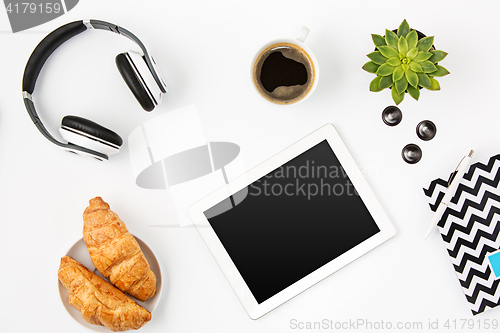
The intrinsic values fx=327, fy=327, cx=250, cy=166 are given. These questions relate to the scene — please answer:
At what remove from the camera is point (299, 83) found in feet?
2.62

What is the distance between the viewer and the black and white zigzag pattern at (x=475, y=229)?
0.82 metres

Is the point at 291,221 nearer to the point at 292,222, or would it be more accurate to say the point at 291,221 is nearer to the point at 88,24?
the point at 292,222

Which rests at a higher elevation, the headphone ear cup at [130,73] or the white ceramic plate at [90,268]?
the headphone ear cup at [130,73]

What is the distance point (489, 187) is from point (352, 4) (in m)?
0.58

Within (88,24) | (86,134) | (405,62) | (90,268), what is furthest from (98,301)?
(405,62)

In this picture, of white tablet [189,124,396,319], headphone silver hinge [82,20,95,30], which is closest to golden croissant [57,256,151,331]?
white tablet [189,124,396,319]

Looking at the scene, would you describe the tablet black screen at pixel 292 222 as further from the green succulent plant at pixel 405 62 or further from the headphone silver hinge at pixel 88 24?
the headphone silver hinge at pixel 88 24

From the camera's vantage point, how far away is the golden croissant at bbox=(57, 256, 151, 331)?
738mm

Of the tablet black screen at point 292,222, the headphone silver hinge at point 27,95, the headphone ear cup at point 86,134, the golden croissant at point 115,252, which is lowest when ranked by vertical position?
the tablet black screen at point 292,222

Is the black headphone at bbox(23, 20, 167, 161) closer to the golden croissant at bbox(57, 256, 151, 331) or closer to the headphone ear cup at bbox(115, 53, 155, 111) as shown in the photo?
the headphone ear cup at bbox(115, 53, 155, 111)

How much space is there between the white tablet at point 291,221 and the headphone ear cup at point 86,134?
0.26m

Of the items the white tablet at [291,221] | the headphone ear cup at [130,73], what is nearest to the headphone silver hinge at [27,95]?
the headphone ear cup at [130,73]

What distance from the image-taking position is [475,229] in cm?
83

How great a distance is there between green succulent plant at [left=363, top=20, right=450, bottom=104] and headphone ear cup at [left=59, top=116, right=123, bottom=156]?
62cm
